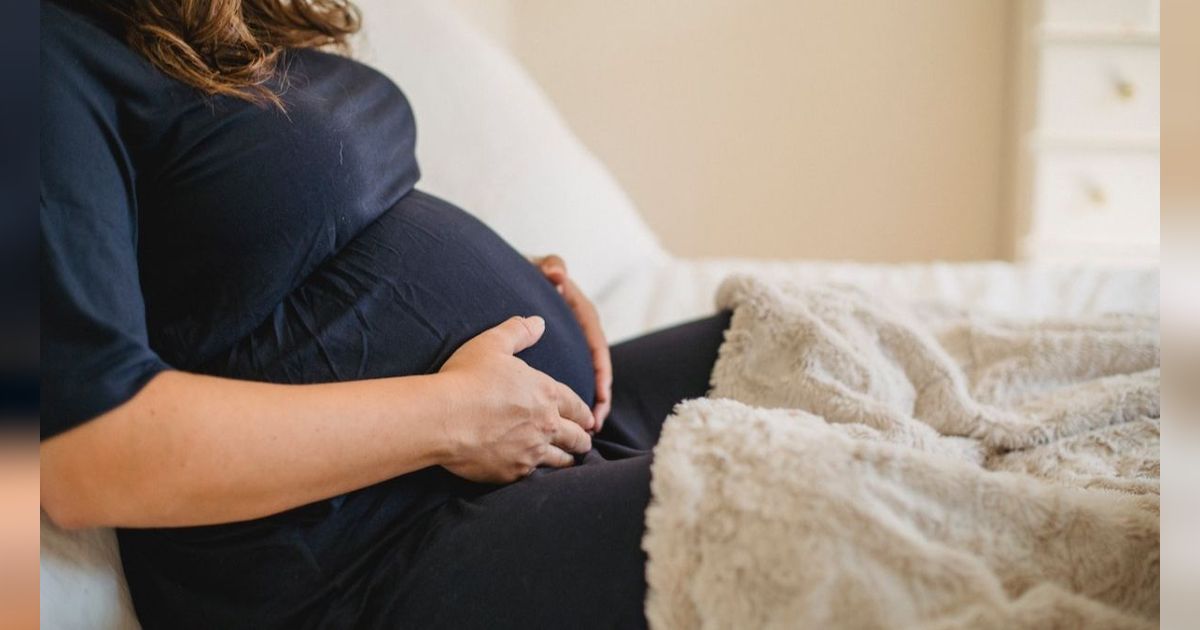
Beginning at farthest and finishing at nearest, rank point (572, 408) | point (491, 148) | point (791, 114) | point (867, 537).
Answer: point (791, 114) → point (491, 148) → point (572, 408) → point (867, 537)

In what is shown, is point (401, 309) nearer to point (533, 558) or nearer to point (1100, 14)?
point (533, 558)

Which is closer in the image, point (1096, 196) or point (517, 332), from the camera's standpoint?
point (517, 332)

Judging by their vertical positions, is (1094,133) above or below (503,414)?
below

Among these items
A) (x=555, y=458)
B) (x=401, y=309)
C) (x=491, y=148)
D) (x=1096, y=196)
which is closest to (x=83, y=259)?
(x=401, y=309)

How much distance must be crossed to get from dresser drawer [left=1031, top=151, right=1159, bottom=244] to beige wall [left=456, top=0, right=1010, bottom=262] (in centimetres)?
32

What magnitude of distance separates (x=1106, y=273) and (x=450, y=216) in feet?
3.23

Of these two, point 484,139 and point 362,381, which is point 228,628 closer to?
point 362,381

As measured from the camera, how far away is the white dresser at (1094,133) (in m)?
2.24

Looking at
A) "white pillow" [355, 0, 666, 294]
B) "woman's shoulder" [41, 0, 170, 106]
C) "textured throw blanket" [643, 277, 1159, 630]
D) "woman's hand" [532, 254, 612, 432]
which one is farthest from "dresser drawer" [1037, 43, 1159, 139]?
"woman's shoulder" [41, 0, 170, 106]

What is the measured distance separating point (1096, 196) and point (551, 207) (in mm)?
1547

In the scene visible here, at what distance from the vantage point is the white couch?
4.20ft

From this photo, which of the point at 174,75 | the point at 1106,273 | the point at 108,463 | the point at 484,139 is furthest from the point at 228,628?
the point at 1106,273

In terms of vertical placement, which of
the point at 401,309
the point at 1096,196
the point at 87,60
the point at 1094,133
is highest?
the point at 87,60

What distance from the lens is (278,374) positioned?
2.06 feet
